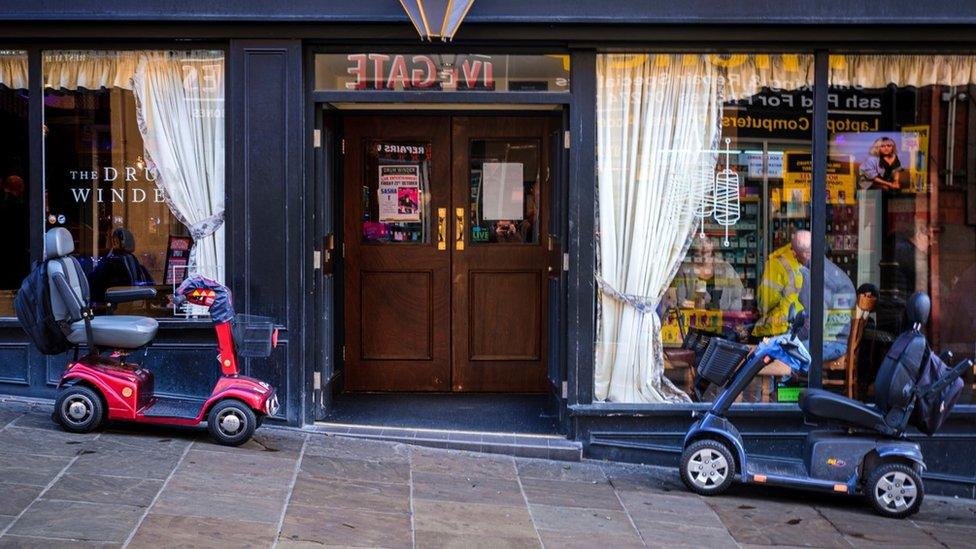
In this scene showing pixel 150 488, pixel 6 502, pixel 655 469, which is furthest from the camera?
pixel 655 469

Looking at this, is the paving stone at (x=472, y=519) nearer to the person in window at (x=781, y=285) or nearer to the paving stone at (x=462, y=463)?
the paving stone at (x=462, y=463)

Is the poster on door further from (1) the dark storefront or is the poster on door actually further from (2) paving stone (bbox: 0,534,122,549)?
(2) paving stone (bbox: 0,534,122,549)

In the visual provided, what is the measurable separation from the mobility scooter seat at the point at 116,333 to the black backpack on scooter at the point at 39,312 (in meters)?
0.10

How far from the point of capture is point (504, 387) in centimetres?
959

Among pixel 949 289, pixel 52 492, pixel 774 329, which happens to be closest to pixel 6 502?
pixel 52 492

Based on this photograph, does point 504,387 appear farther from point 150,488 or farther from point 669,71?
point 150,488

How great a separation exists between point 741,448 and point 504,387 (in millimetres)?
2847

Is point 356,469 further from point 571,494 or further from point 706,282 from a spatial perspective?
point 706,282

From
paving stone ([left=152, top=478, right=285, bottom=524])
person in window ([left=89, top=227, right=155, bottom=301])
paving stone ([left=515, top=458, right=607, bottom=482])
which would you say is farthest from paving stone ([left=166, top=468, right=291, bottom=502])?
person in window ([left=89, top=227, right=155, bottom=301])

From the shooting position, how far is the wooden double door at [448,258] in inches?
373

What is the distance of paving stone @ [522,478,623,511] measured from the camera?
6.98 m

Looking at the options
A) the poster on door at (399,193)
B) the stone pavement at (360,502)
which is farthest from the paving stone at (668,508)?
the poster on door at (399,193)

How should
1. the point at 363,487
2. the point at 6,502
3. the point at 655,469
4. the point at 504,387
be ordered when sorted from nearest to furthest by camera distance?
the point at 6,502 → the point at 363,487 → the point at 655,469 → the point at 504,387

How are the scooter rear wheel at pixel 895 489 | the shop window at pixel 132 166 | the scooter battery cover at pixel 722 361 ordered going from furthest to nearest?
the shop window at pixel 132 166 → the scooter battery cover at pixel 722 361 → the scooter rear wheel at pixel 895 489
